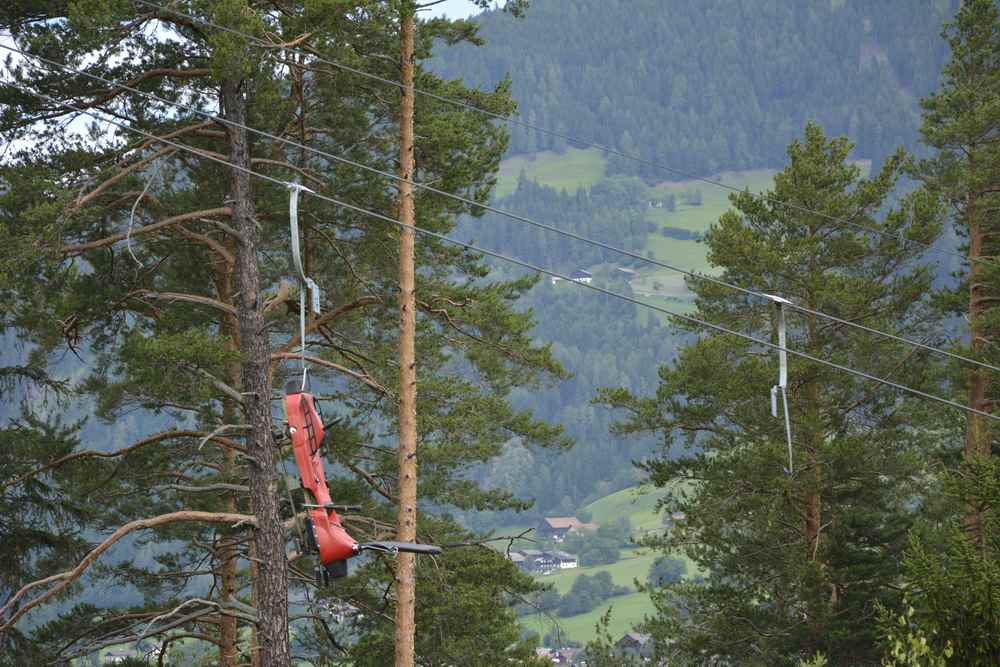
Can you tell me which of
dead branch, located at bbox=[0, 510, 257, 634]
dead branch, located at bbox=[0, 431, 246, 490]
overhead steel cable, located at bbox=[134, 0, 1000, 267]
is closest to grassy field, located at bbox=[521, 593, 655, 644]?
overhead steel cable, located at bbox=[134, 0, 1000, 267]

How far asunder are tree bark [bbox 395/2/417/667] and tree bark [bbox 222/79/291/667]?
1.53 m

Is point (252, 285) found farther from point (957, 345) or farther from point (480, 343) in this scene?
point (957, 345)

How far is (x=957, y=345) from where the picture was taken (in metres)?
21.4

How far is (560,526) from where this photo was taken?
17075cm

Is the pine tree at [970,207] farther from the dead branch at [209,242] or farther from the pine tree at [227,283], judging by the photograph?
the dead branch at [209,242]

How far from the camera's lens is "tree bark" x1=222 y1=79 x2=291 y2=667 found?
12594mm

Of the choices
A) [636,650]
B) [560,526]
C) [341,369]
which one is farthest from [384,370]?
[560,526]

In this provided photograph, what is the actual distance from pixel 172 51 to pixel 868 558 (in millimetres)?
12623

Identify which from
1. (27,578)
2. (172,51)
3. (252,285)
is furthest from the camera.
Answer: (27,578)

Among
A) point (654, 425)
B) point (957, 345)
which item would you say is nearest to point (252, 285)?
point (654, 425)

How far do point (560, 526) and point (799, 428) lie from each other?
151 m

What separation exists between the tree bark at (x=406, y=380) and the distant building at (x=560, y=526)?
152 meters

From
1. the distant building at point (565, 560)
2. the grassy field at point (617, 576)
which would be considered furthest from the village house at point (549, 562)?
the grassy field at point (617, 576)

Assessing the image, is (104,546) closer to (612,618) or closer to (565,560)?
(612,618)
